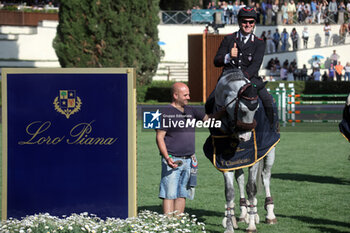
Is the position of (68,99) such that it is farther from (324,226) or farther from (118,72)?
(324,226)

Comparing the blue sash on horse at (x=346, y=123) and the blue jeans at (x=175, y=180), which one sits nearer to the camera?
the blue jeans at (x=175, y=180)

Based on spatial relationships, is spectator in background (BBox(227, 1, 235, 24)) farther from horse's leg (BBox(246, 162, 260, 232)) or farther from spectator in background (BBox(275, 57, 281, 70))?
horse's leg (BBox(246, 162, 260, 232))

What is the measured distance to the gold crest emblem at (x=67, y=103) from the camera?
736cm

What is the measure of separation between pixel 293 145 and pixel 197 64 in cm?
1271

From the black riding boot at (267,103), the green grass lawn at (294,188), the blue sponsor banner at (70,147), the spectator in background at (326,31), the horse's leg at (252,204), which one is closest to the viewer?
the blue sponsor banner at (70,147)

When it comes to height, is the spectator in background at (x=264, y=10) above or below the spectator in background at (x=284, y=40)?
above

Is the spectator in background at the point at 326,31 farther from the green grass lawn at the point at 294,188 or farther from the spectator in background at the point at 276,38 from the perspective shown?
the green grass lawn at the point at 294,188

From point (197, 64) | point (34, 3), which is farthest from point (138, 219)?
point (34, 3)

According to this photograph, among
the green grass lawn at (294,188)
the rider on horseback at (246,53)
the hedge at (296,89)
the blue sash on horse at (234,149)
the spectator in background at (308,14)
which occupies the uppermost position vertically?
the spectator in background at (308,14)

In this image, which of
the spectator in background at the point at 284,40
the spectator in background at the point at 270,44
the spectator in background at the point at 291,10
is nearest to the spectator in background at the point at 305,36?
the spectator in background at the point at 284,40

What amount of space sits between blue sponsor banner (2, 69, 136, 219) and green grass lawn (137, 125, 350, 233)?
177 centimetres

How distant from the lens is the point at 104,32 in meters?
34.8

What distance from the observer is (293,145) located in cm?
1864

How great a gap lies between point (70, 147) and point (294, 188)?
5.67 meters
